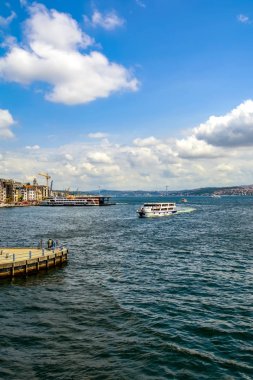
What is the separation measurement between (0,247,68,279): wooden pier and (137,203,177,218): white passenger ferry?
109 m

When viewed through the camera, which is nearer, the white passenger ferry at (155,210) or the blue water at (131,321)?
the blue water at (131,321)

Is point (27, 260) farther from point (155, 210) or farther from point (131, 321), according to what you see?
point (155, 210)

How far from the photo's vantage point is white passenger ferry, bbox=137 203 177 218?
163 m

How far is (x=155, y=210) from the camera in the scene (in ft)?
559

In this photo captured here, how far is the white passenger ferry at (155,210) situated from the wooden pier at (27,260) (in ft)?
357

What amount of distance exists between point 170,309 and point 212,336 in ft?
20.7

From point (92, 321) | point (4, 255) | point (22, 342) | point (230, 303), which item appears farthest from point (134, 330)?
point (4, 255)

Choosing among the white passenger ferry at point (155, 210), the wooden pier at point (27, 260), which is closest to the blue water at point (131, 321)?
the wooden pier at point (27, 260)

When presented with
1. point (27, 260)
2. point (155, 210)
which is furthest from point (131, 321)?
point (155, 210)

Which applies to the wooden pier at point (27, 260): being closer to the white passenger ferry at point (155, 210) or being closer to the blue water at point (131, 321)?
the blue water at point (131, 321)

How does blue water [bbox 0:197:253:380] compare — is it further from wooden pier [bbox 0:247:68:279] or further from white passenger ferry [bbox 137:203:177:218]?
white passenger ferry [bbox 137:203:177:218]

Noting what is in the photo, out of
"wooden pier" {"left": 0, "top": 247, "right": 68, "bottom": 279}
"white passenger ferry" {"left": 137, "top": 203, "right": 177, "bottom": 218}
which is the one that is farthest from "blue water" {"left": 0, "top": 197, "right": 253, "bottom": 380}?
"white passenger ferry" {"left": 137, "top": 203, "right": 177, "bottom": 218}

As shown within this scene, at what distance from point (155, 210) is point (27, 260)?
126 metres

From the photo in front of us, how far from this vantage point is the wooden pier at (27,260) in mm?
44819
